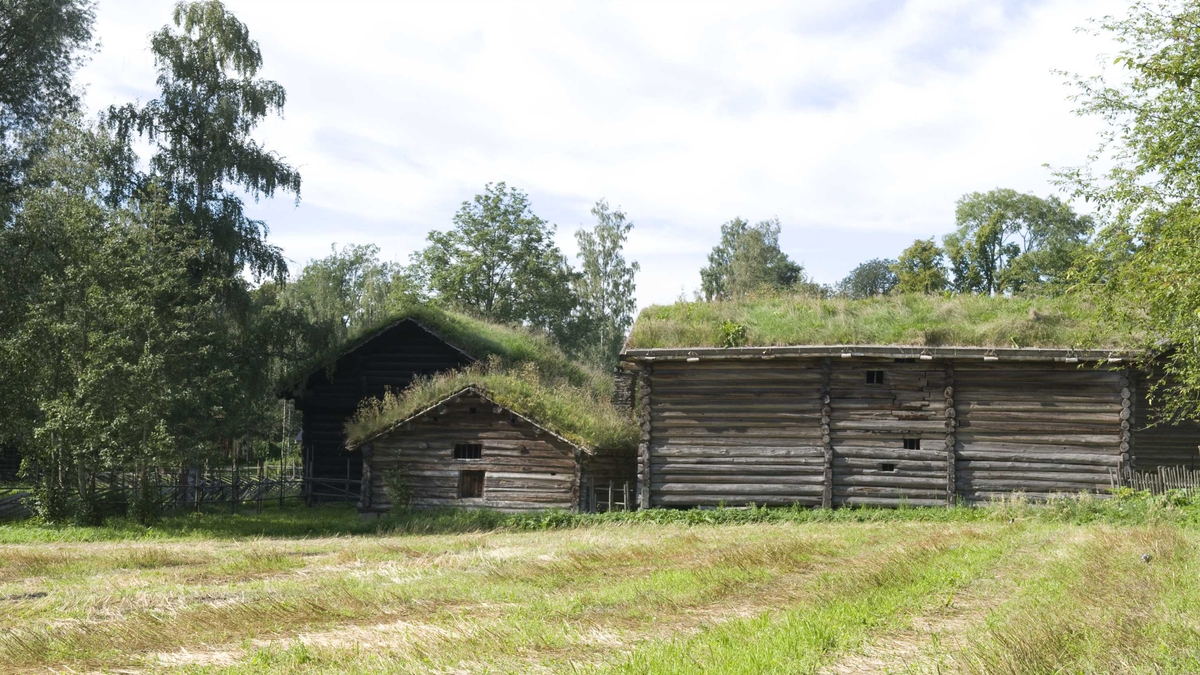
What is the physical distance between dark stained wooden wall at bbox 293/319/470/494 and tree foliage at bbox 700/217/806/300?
102 ft

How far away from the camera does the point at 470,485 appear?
23.6 metres

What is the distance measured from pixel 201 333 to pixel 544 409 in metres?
9.96

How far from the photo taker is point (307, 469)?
96.9 ft

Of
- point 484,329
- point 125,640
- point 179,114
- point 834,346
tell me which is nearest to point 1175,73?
point 834,346

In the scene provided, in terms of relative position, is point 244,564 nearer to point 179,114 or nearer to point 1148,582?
point 1148,582

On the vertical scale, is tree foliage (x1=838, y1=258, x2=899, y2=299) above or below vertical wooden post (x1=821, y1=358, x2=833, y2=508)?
above

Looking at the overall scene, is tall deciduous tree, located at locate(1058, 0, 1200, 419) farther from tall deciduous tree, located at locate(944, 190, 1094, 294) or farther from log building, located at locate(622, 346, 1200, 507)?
tall deciduous tree, located at locate(944, 190, 1094, 294)

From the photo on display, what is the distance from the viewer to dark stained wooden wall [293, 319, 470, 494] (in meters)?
29.4

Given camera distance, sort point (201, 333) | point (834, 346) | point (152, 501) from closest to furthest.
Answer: point (834, 346), point (152, 501), point (201, 333)

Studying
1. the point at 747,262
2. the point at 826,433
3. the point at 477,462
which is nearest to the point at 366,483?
the point at 477,462

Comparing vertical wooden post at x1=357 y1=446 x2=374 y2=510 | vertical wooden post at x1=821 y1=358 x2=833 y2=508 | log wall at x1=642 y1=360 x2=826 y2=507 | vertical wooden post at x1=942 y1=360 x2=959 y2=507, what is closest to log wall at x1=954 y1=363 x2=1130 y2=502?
vertical wooden post at x1=942 y1=360 x2=959 y2=507

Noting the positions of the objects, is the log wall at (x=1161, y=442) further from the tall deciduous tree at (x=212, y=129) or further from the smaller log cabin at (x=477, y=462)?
the tall deciduous tree at (x=212, y=129)

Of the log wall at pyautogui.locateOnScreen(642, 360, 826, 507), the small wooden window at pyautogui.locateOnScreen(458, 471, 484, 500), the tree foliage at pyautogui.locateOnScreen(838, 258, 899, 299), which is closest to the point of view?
the log wall at pyautogui.locateOnScreen(642, 360, 826, 507)

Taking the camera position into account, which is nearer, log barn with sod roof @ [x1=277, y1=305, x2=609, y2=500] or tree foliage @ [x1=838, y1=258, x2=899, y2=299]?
log barn with sod roof @ [x1=277, y1=305, x2=609, y2=500]
